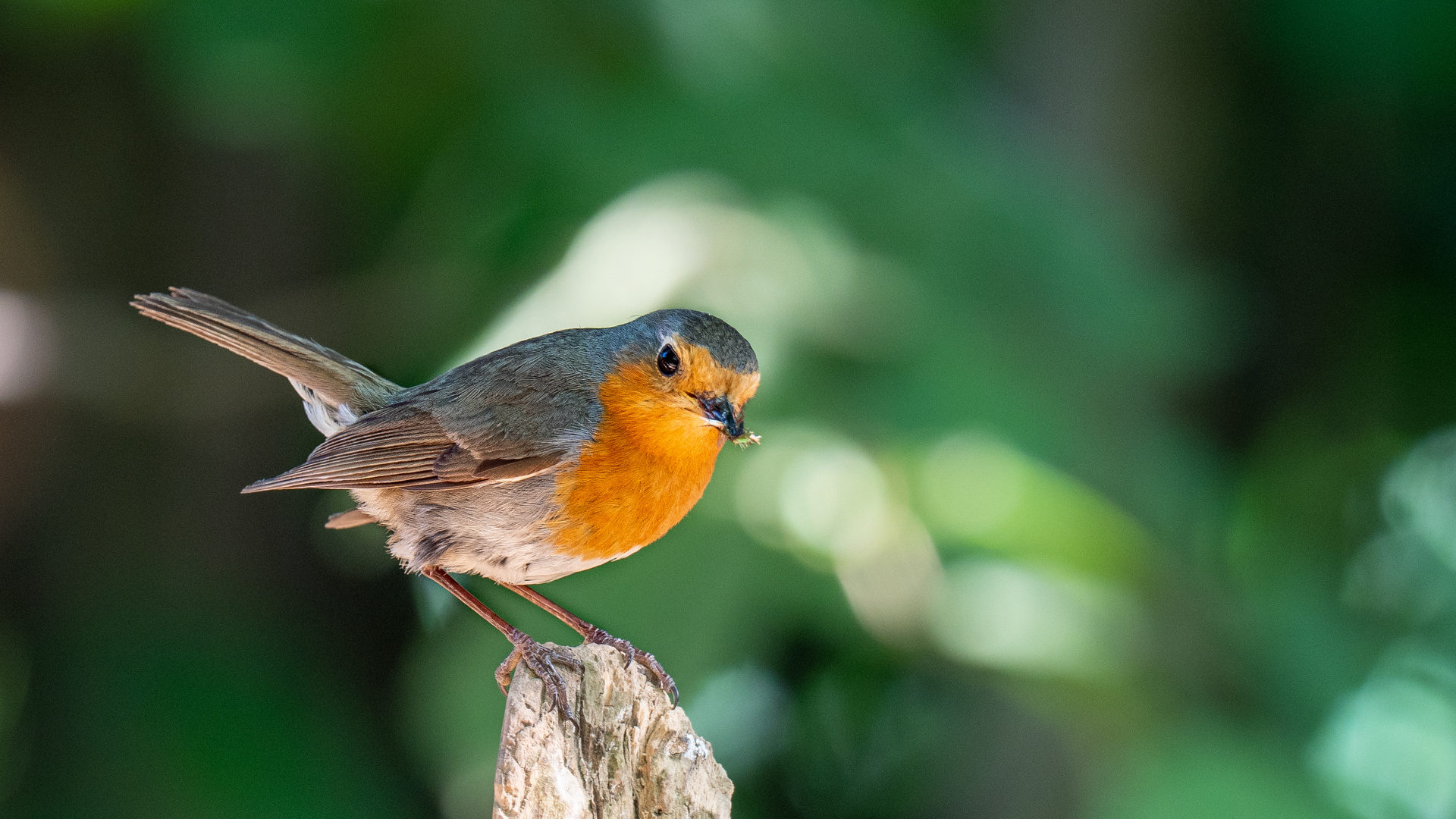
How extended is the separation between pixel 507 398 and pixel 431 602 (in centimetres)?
103

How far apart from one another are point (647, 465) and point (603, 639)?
0.47 metres

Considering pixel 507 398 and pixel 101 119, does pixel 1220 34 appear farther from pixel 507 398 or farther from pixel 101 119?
pixel 101 119

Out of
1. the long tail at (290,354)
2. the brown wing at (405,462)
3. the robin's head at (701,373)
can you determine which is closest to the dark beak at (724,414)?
the robin's head at (701,373)

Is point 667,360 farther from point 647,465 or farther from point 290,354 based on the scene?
Result: point 290,354

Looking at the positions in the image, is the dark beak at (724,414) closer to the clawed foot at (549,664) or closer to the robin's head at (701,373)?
the robin's head at (701,373)

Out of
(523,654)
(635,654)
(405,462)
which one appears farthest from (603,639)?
(405,462)

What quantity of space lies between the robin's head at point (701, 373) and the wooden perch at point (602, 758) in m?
0.56

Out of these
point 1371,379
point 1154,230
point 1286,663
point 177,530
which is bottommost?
point 177,530

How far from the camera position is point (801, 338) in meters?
3.68

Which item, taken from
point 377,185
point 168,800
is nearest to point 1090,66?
point 377,185

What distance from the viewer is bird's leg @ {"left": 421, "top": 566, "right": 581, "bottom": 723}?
2490mm

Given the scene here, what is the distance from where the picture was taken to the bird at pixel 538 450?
2.71 metres

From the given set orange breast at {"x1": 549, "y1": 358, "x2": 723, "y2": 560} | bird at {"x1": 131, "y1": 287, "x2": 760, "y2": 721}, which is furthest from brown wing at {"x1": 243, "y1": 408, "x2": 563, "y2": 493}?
orange breast at {"x1": 549, "y1": 358, "x2": 723, "y2": 560}

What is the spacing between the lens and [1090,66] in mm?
5383
